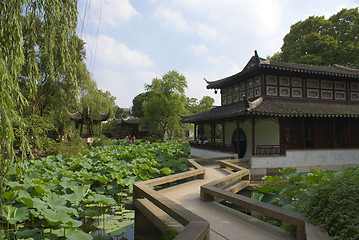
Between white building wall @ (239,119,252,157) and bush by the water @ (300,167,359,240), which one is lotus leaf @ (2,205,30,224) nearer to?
bush by the water @ (300,167,359,240)

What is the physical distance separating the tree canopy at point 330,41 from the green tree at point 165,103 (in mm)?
12323

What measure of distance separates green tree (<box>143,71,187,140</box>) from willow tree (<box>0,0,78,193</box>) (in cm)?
2229

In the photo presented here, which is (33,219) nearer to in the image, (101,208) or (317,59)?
(101,208)

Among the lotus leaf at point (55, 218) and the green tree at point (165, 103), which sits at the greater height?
the green tree at point (165, 103)

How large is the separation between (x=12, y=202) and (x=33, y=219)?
0.64m

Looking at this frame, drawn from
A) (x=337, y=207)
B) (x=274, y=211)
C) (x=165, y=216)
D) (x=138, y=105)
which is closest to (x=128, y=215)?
(x=165, y=216)

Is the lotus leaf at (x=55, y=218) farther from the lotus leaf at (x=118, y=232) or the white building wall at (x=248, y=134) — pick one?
the white building wall at (x=248, y=134)

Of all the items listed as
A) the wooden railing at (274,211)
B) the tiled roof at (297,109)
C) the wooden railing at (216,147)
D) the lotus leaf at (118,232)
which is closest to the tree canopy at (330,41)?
the tiled roof at (297,109)

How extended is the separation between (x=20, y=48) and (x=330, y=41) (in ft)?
77.6

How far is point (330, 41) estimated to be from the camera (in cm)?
2053

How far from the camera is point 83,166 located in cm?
851

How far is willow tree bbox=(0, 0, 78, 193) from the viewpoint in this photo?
10.2 feet

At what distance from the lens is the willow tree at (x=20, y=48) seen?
310 centimetres

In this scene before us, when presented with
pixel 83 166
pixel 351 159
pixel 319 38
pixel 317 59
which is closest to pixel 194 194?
pixel 83 166
